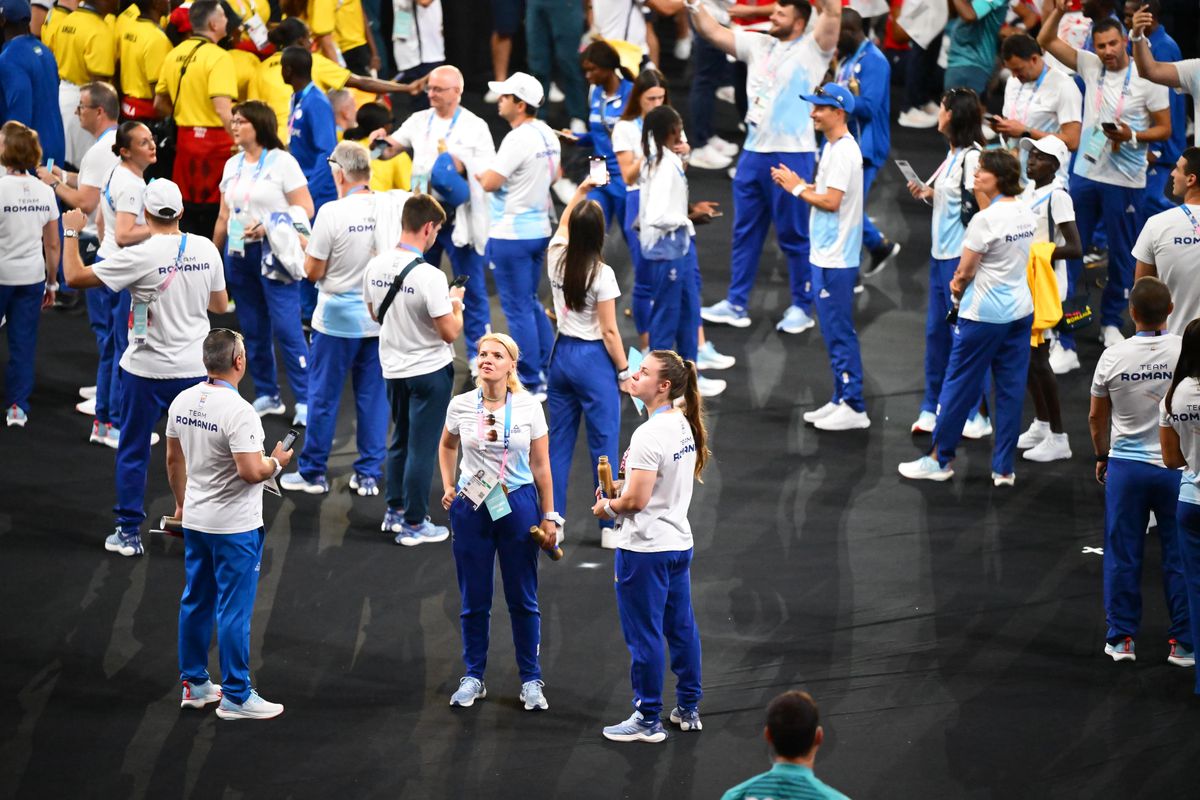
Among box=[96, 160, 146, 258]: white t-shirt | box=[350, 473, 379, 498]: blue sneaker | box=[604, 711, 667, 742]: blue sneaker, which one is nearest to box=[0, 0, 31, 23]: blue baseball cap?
box=[96, 160, 146, 258]: white t-shirt

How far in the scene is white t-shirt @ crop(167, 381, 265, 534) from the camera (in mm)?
5633

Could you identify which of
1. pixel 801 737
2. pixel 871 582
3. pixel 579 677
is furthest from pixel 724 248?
pixel 801 737

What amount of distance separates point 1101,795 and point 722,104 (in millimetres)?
9546

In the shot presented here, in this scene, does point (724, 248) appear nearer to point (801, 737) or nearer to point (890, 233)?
point (890, 233)

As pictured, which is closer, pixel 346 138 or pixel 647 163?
pixel 647 163

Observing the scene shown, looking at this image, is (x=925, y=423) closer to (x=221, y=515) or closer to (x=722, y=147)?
(x=221, y=515)

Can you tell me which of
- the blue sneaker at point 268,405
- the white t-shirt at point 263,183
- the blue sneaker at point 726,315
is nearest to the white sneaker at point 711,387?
the blue sneaker at point 726,315

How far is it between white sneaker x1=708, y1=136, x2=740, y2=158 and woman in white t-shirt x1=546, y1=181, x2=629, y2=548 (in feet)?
18.7

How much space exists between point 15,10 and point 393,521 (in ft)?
15.8

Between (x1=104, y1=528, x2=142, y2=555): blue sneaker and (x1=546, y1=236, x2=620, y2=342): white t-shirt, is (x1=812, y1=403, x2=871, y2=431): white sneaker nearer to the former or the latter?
(x1=546, y1=236, x2=620, y2=342): white t-shirt

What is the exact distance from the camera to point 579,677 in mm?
6227

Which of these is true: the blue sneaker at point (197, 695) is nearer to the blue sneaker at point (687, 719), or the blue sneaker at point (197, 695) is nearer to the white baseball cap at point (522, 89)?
the blue sneaker at point (687, 719)

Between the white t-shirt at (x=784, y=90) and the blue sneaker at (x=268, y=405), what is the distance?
3.46 meters

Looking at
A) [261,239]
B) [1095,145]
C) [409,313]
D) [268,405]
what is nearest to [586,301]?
[409,313]
